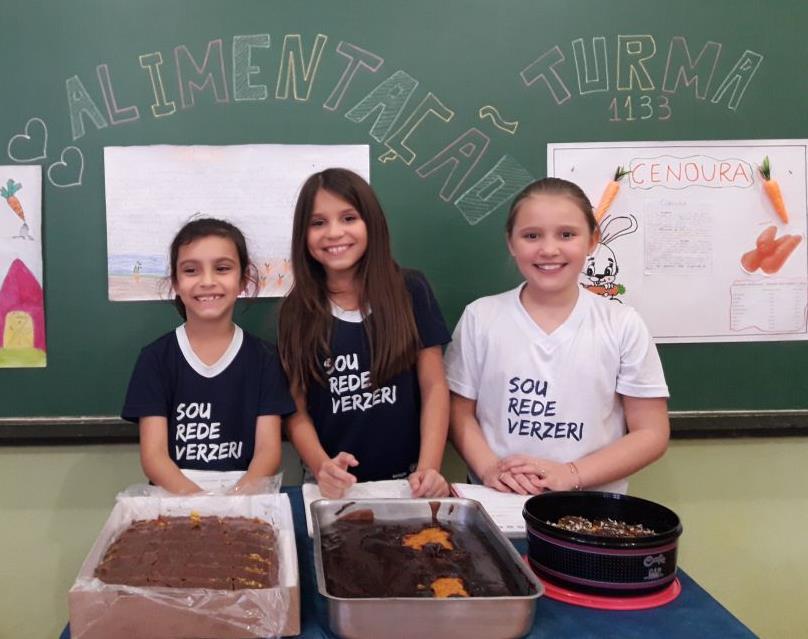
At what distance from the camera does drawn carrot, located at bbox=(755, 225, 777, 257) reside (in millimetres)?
1950

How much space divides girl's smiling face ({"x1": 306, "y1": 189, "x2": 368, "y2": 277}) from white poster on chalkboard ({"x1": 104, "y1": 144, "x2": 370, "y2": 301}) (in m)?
0.27

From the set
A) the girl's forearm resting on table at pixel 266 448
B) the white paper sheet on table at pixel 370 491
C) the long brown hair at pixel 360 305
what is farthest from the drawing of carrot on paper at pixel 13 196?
the white paper sheet on table at pixel 370 491

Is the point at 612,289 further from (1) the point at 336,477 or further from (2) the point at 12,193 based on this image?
(2) the point at 12,193

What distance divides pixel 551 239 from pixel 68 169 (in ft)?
4.08

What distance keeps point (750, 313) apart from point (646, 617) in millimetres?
1227

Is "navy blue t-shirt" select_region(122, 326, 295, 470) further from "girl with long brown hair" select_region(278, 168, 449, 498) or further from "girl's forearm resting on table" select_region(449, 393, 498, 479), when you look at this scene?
"girl's forearm resting on table" select_region(449, 393, 498, 479)

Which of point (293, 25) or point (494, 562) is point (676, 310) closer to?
point (494, 562)

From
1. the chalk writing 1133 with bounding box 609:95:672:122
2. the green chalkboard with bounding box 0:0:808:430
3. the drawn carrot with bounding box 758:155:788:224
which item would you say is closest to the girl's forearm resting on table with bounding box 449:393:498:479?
the green chalkboard with bounding box 0:0:808:430

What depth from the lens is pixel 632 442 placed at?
61.9 inches

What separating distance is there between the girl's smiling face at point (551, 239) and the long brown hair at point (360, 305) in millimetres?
314

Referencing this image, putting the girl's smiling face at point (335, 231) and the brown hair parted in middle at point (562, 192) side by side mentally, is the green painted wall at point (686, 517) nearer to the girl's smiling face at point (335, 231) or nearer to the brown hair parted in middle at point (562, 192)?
the girl's smiling face at point (335, 231)

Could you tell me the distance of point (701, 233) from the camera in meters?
1.94

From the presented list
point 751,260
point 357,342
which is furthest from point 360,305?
point 751,260

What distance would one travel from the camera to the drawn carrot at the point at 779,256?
1955 millimetres
